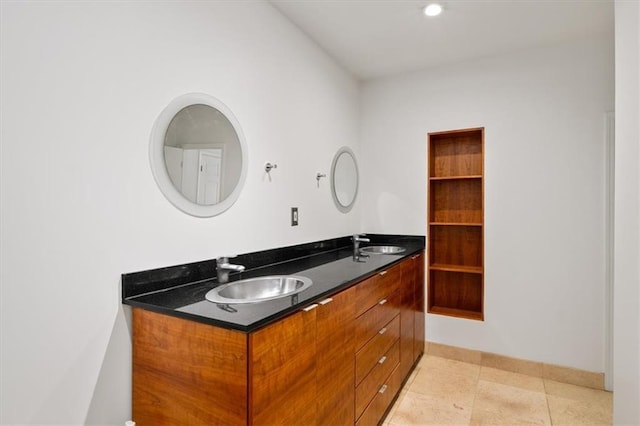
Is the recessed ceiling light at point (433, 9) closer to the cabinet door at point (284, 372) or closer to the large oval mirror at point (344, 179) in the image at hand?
the large oval mirror at point (344, 179)

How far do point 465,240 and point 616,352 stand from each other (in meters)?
1.61

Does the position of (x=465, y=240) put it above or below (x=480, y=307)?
above

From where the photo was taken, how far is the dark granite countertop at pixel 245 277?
1.14 metres

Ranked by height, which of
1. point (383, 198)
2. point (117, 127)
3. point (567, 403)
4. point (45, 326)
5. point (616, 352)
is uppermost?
point (117, 127)

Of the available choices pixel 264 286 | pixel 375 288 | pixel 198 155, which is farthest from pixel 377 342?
pixel 198 155

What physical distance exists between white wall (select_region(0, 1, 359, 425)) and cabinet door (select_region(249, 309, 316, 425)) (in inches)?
24.7

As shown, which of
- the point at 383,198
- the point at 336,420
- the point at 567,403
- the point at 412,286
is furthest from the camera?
the point at 383,198

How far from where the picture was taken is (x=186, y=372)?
1167mm

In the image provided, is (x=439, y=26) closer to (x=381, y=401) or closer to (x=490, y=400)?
(x=381, y=401)

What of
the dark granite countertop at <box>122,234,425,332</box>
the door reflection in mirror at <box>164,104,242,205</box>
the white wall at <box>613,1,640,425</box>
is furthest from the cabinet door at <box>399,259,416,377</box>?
the door reflection in mirror at <box>164,104,242,205</box>

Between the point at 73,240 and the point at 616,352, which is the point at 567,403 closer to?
the point at 616,352

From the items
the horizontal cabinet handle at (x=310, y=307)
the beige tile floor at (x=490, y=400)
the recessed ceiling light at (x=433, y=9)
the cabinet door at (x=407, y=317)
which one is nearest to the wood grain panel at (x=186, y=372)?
the horizontal cabinet handle at (x=310, y=307)

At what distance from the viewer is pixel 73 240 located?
3.84ft

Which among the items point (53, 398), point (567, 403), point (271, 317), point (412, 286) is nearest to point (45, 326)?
point (53, 398)
